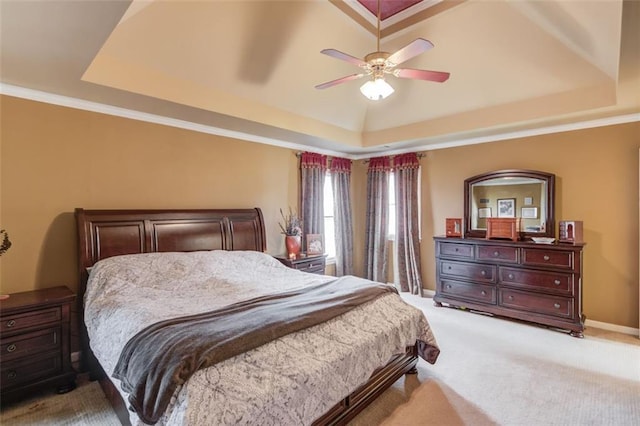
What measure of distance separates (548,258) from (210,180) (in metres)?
4.25

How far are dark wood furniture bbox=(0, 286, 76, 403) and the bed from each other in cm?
19

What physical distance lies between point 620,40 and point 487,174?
8.23 feet

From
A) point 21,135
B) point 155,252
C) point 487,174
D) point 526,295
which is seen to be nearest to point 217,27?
point 21,135

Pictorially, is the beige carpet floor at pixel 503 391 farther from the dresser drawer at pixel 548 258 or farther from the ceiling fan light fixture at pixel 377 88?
the ceiling fan light fixture at pixel 377 88

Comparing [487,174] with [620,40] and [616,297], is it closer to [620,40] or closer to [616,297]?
[616,297]

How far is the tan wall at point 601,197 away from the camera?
375 centimetres

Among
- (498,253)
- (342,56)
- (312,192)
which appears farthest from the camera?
(312,192)

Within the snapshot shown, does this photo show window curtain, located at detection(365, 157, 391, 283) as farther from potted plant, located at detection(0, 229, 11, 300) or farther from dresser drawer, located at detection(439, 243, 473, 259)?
potted plant, located at detection(0, 229, 11, 300)

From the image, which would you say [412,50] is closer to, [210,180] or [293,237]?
[210,180]

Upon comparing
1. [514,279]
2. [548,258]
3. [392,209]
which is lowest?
[514,279]

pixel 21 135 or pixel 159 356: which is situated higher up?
pixel 21 135

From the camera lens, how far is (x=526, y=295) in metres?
3.96

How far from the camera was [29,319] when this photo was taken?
2.50m

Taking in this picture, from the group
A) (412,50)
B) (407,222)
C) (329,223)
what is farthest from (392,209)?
(412,50)
